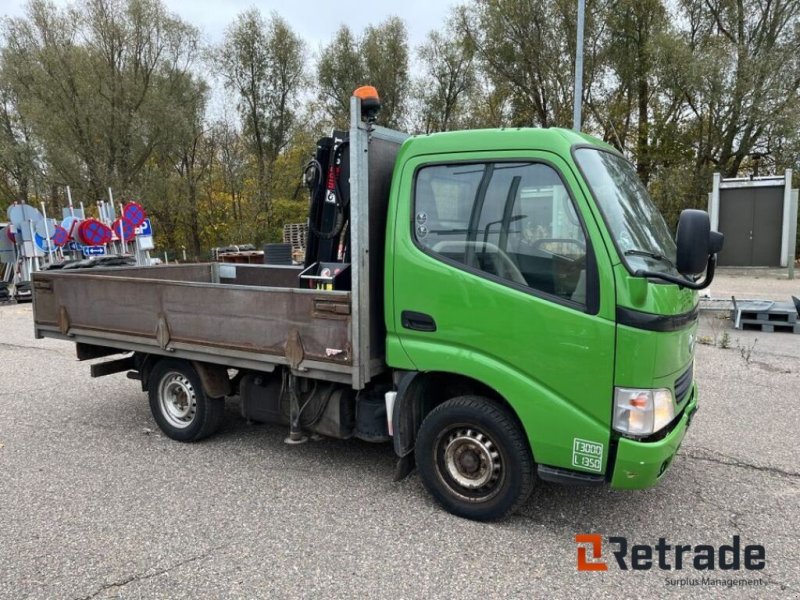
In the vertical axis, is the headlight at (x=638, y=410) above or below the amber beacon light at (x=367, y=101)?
below

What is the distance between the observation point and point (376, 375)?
12.8 ft

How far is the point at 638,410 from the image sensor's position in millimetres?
3010

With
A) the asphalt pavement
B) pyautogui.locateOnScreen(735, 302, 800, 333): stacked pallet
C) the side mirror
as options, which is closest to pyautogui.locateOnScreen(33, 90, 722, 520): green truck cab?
the side mirror

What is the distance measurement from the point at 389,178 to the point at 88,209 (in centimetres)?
3005

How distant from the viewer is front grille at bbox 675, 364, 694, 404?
3.27 m

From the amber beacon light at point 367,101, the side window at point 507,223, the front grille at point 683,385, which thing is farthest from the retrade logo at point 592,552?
the amber beacon light at point 367,101

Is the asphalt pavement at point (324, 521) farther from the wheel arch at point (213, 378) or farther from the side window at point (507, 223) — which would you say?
Answer: the side window at point (507, 223)

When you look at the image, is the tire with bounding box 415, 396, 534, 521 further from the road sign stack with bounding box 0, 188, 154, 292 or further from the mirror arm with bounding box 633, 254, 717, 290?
the road sign stack with bounding box 0, 188, 154, 292

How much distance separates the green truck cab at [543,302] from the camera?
9.87 ft

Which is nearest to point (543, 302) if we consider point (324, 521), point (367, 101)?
point (367, 101)

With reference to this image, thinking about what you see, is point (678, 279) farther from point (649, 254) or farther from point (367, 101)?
point (367, 101)

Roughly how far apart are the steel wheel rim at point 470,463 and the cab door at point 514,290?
0.98 ft

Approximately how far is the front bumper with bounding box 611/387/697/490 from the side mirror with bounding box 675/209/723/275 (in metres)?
0.95

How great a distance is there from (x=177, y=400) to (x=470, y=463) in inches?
114
